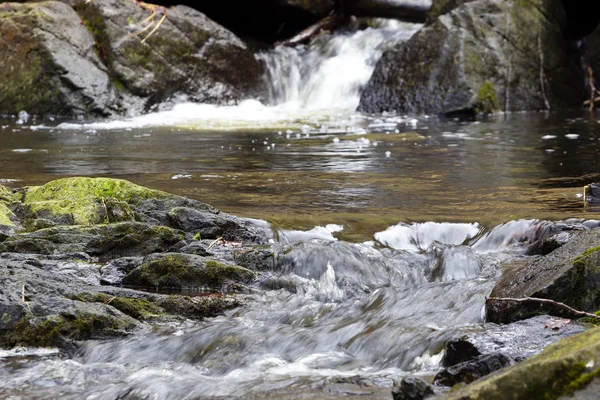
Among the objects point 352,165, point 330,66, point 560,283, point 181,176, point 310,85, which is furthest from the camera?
point 330,66

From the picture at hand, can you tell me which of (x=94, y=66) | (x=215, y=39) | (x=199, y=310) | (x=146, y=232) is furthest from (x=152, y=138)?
(x=199, y=310)

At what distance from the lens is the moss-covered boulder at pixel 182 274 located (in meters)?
5.32

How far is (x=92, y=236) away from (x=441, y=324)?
2732 millimetres

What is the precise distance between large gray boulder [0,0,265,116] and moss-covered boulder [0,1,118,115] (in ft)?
0.07

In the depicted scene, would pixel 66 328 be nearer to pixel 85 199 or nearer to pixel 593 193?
pixel 85 199

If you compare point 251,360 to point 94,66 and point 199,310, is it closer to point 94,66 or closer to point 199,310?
point 199,310

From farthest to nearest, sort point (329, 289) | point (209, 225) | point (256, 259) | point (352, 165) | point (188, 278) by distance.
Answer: point (352, 165), point (209, 225), point (256, 259), point (329, 289), point (188, 278)

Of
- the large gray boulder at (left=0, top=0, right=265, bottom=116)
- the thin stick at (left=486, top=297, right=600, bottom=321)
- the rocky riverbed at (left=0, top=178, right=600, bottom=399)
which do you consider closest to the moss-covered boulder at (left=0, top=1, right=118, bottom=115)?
the large gray boulder at (left=0, top=0, right=265, bottom=116)

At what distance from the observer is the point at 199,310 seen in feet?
15.9

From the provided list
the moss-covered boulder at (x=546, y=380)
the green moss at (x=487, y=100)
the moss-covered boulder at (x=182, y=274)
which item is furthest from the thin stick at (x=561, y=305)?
the green moss at (x=487, y=100)

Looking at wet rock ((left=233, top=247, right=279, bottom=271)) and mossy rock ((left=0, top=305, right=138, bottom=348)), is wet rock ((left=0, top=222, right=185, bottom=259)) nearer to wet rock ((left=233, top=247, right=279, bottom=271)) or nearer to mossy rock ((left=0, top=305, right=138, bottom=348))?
wet rock ((left=233, top=247, right=279, bottom=271))

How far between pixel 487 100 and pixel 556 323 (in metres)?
13.0

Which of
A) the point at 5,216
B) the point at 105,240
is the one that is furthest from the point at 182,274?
the point at 5,216

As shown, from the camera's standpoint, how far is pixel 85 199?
654 cm
